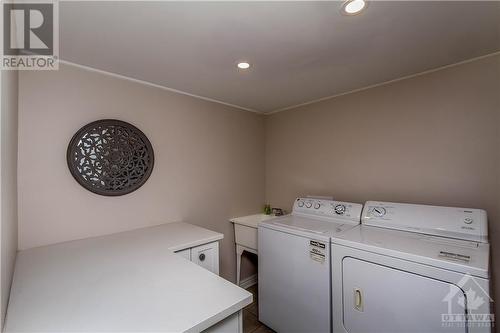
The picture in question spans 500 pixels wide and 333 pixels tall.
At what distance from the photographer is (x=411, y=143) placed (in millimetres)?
1839

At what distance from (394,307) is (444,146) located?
1.22m

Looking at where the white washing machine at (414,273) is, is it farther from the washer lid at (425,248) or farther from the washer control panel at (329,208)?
the washer control panel at (329,208)

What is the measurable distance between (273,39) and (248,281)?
99.8 inches

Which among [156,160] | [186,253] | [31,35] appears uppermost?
[31,35]

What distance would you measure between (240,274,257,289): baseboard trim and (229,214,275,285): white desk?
112mm

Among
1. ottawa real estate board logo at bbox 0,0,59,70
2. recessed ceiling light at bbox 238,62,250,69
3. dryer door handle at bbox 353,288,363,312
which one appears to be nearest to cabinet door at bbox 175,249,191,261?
dryer door handle at bbox 353,288,363,312

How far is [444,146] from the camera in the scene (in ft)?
5.55

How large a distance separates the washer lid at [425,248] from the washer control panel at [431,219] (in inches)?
1.9

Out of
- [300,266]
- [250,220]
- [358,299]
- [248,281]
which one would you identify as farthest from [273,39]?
[248,281]

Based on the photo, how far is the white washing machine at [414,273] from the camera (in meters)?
1.08

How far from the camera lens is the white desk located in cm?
227

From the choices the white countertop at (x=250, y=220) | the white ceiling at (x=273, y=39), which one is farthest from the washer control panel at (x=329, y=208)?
the white ceiling at (x=273, y=39)

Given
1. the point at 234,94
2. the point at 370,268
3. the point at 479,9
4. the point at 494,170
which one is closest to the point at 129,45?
the point at 234,94

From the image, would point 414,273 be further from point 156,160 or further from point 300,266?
point 156,160
